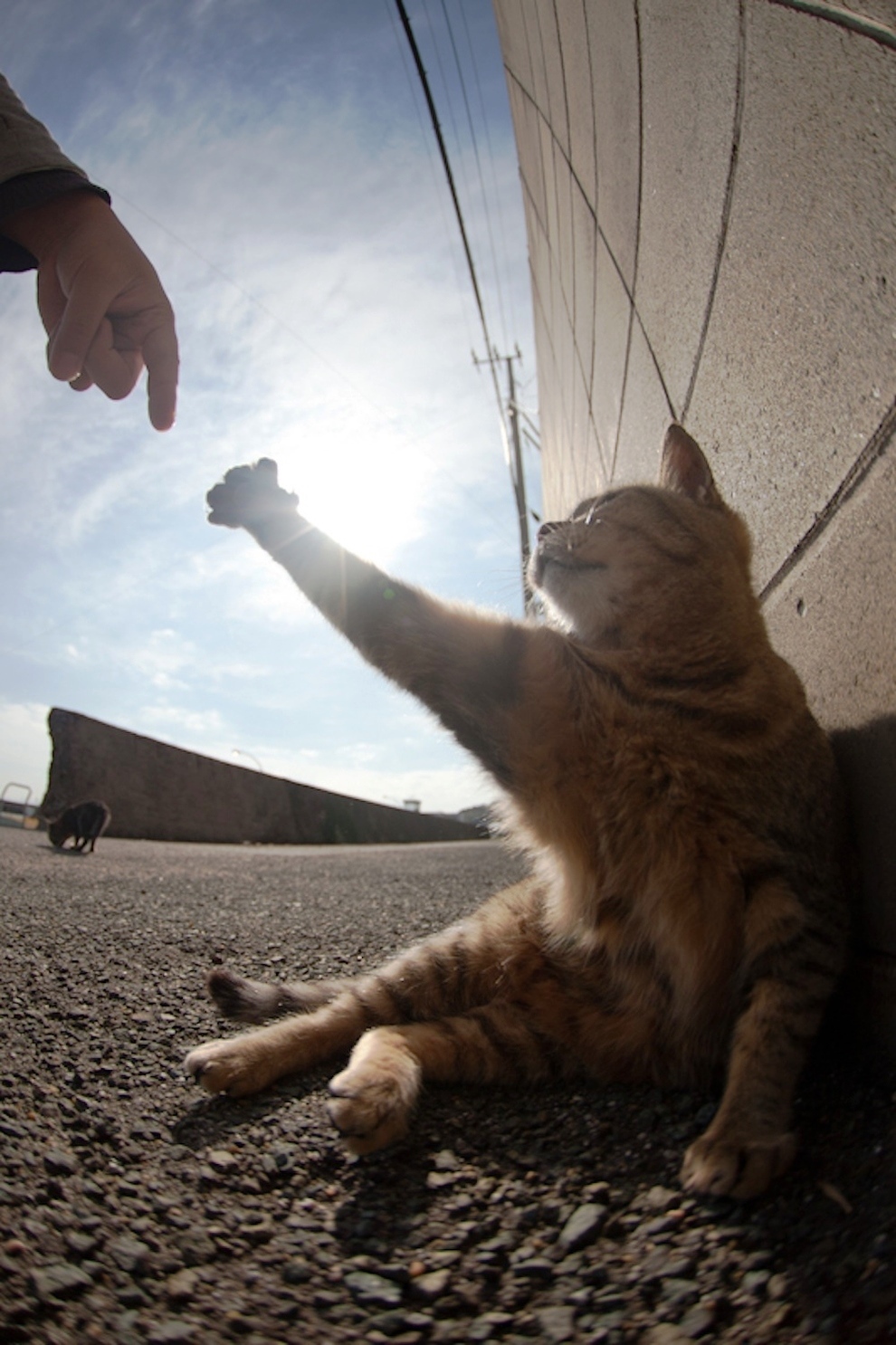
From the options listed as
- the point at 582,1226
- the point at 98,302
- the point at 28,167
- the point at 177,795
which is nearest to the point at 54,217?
the point at 28,167

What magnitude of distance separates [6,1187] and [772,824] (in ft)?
4.54

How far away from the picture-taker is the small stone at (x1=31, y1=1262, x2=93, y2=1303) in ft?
2.50

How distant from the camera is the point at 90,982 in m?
1.82

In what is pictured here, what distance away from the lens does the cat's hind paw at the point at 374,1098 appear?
1.15 metres

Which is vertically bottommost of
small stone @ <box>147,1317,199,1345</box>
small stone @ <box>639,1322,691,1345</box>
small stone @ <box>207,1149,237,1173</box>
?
small stone @ <box>147,1317,199,1345</box>

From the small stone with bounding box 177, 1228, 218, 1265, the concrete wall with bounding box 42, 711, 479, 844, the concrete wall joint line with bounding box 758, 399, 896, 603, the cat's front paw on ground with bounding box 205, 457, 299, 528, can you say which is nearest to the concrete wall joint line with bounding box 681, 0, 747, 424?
the concrete wall joint line with bounding box 758, 399, 896, 603

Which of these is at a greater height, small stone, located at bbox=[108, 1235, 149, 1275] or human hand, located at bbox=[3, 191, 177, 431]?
human hand, located at bbox=[3, 191, 177, 431]

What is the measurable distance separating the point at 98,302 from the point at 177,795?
29.0 ft

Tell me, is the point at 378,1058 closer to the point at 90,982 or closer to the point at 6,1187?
the point at 6,1187

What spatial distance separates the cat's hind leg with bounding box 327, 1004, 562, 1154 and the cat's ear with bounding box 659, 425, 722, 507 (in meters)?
1.55

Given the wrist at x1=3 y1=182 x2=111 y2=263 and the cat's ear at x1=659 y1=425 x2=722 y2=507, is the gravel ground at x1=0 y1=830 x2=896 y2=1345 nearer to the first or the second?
the cat's ear at x1=659 y1=425 x2=722 y2=507

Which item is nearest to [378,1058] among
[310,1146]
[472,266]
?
[310,1146]

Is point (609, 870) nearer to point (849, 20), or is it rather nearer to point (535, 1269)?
point (535, 1269)

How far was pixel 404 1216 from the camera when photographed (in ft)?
3.22
